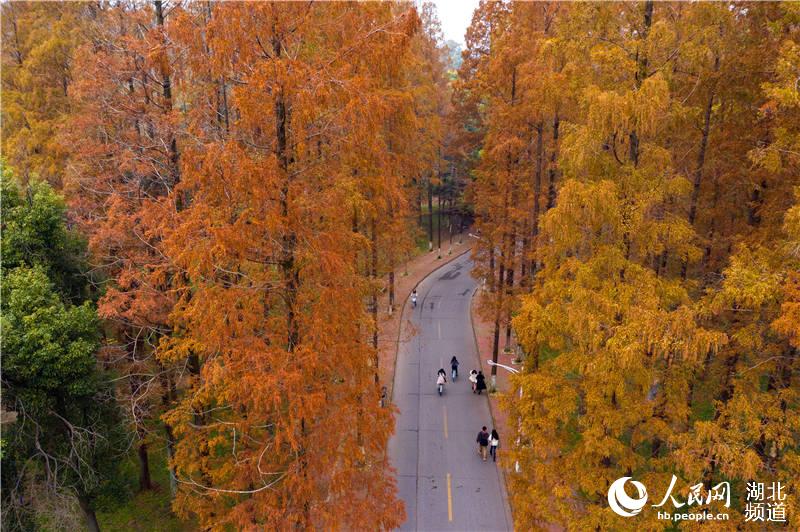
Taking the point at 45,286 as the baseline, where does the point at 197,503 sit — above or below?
below

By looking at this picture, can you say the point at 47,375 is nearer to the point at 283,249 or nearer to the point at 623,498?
the point at 283,249

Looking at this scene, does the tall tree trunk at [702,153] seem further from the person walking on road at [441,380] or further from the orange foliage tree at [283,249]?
the person walking on road at [441,380]

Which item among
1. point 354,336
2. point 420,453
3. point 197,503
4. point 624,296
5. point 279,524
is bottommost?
point 420,453

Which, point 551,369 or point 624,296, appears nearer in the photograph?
point 624,296

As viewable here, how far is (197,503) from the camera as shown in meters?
9.59

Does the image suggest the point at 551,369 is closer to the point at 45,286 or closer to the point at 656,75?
the point at 656,75

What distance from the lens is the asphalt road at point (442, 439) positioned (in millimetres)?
14562

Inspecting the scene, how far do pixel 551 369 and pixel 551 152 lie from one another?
8701mm

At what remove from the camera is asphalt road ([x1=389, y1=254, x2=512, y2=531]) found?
14562mm

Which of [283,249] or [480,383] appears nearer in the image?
[283,249]

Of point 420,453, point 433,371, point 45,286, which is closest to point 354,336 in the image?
point 45,286

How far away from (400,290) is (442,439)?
15419mm

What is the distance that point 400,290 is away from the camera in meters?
32.6

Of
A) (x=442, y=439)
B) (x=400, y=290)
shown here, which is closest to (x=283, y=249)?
(x=442, y=439)
